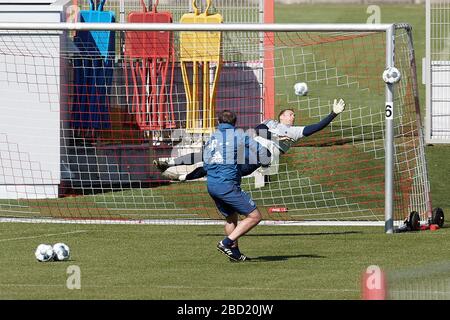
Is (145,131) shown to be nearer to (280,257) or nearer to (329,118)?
(329,118)

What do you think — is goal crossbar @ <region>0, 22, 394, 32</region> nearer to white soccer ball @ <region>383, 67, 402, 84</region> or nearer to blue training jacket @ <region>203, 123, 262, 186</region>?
white soccer ball @ <region>383, 67, 402, 84</region>

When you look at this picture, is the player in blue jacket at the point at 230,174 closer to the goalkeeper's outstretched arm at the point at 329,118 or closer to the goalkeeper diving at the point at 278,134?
the goalkeeper diving at the point at 278,134

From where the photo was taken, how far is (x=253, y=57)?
977 inches

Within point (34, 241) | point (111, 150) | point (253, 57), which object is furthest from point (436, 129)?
point (34, 241)

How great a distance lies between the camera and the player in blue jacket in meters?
16.3

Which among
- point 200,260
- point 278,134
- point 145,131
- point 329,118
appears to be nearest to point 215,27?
point 278,134

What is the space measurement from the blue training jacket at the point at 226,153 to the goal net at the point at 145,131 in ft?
15.5

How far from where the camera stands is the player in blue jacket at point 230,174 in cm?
1630

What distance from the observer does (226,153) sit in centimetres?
1631

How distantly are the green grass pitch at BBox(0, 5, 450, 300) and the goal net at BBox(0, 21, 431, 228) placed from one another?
179cm

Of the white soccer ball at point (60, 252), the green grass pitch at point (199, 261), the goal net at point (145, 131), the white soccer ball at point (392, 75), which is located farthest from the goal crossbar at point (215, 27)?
the white soccer ball at point (60, 252)

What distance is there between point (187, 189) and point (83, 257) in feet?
21.9

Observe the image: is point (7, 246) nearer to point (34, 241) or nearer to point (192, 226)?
point (34, 241)

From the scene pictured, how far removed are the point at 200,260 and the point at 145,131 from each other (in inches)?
325
